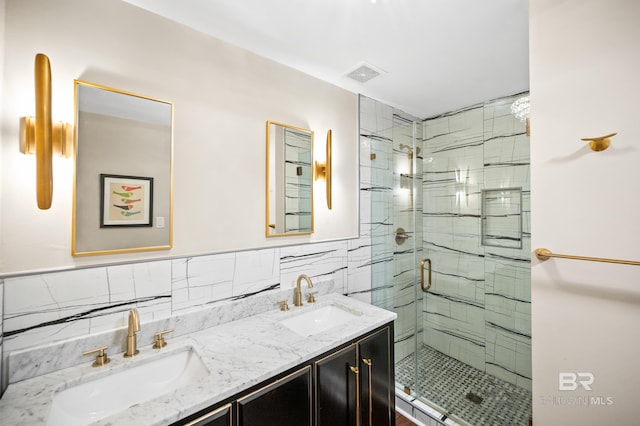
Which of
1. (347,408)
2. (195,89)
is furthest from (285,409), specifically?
(195,89)

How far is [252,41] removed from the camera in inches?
65.4

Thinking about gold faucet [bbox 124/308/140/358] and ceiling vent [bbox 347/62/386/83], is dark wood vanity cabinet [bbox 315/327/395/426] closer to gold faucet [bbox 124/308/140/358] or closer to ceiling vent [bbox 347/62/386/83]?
gold faucet [bbox 124/308/140/358]

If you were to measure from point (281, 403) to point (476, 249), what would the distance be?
2050mm

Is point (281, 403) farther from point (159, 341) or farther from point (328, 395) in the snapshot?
point (159, 341)

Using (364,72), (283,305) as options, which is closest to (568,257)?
(283,305)

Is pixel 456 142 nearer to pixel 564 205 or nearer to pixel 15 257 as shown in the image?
pixel 564 205

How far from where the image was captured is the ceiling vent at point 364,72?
1.95 m

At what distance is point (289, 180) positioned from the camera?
76.7 inches

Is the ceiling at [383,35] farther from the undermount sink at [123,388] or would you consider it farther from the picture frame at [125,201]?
the undermount sink at [123,388]

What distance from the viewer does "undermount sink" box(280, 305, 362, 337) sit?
1780 mm

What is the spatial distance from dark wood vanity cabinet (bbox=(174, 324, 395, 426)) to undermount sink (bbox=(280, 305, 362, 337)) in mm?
279

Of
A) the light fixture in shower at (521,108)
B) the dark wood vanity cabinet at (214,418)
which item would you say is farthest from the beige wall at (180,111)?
the light fixture in shower at (521,108)

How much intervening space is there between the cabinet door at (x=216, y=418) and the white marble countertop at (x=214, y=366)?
0.15ft

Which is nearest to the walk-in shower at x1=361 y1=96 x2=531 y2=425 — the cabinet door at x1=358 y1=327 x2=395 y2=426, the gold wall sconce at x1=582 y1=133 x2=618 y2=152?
the cabinet door at x1=358 y1=327 x2=395 y2=426
